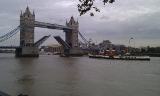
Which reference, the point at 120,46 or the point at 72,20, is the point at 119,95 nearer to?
the point at 72,20

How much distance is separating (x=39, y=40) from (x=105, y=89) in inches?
2739

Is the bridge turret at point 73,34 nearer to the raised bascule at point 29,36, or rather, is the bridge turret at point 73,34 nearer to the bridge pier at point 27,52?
the raised bascule at point 29,36

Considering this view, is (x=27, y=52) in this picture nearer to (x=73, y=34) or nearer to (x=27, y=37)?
(x=27, y=37)

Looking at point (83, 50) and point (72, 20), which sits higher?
point (72, 20)

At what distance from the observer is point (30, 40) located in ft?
283

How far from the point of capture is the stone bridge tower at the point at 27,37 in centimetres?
8212

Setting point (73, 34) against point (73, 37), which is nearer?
point (73, 37)

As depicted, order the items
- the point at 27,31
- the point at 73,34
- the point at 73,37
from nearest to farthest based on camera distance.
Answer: the point at 27,31
the point at 73,37
the point at 73,34

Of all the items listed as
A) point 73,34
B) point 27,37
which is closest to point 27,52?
point 27,37

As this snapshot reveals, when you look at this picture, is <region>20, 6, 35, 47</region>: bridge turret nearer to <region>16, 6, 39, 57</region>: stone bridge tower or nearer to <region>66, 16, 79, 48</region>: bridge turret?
<region>16, 6, 39, 57</region>: stone bridge tower

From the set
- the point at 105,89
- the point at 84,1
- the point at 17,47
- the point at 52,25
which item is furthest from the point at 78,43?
the point at 84,1

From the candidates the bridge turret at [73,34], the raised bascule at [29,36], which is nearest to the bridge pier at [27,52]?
the raised bascule at [29,36]

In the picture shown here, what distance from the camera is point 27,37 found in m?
85.4

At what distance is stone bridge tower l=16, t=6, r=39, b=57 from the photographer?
82125 mm
